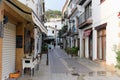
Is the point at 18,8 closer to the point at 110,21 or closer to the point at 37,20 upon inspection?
the point at 37,20

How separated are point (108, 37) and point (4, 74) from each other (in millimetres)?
10959

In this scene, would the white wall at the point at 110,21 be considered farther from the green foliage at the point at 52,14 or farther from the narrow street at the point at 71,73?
the green foliage at the point at 52,14

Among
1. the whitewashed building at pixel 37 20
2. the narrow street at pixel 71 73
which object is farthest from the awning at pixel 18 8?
the narrow street at pixel 71 73

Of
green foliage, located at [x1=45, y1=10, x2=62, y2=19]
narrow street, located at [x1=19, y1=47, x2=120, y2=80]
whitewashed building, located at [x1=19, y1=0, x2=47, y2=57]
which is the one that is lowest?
narrow street, located at [x1=19, y1=47, x2=120, y2=80]

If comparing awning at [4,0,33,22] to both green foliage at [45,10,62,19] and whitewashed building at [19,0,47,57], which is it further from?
green foliage at [45,10,62,19]

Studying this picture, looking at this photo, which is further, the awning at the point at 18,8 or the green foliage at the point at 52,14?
the green foliage at the point at 52,14

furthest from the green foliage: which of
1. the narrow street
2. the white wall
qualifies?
the narrow street

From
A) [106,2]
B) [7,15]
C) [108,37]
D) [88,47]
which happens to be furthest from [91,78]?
[88,47]

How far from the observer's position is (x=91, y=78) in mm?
14484

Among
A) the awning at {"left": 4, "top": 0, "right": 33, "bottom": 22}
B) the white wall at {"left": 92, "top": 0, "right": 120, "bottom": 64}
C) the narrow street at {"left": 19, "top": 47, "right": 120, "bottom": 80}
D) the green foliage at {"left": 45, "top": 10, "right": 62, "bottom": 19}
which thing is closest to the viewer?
the awning at {"left": 4, "top": 0, "right": 33, "bottom": 22}

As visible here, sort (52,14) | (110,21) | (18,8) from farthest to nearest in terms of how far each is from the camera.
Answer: (52,14) < (110,21) < (18,8)

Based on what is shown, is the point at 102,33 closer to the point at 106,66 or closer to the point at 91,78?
the point at 106,66

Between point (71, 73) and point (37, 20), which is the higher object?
point (37, 20)

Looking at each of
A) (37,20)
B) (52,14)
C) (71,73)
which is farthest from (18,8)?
(52,14)
